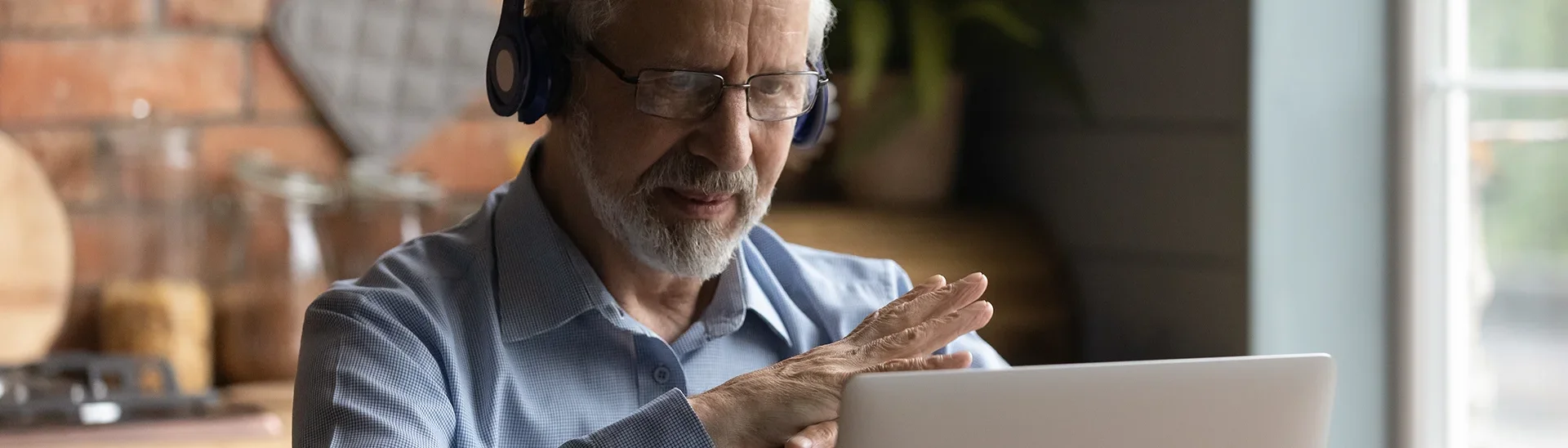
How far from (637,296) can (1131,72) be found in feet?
4.03

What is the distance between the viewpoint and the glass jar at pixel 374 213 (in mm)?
2387

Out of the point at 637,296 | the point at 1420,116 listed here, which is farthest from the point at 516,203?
the point at 1420,116

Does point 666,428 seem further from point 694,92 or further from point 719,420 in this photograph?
point 694,92

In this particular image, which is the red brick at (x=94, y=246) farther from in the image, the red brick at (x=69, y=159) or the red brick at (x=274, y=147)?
the red brick at (x=274, y=147)

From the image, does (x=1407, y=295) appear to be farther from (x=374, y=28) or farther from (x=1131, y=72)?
(x=374, y=28)

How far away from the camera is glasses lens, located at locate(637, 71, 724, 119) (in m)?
1.32

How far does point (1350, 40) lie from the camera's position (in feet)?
7.34

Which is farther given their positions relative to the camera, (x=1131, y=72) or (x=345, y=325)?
(x=1131, y=72)

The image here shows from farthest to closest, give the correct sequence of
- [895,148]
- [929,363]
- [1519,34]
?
[895,148] → [1519,34] → [929,363]

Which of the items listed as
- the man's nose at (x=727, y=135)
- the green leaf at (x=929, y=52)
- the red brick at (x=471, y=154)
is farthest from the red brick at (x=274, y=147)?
the man's nose at (x=727, y=135)

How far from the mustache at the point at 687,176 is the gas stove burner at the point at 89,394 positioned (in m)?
0.89

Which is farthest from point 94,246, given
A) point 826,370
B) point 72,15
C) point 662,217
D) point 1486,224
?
point 1486,224

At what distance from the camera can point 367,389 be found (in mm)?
1232

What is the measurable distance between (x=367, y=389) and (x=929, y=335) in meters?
0.45
